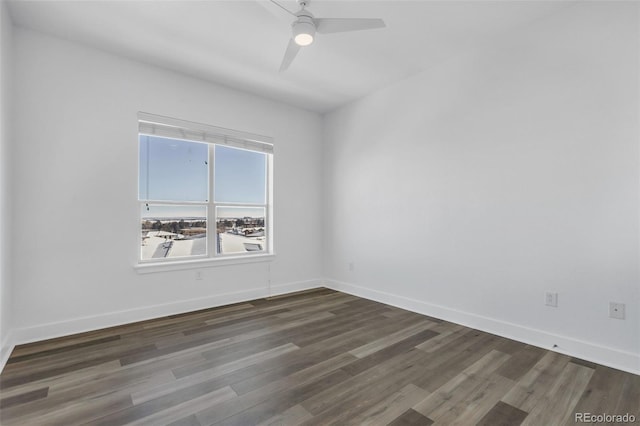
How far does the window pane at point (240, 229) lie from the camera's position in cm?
400

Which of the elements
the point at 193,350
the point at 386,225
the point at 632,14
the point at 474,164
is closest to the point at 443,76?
the point at 474,164

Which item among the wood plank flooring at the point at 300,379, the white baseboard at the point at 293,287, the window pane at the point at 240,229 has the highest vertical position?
the window pane at the point at 240,229

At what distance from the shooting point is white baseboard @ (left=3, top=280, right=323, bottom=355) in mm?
2721

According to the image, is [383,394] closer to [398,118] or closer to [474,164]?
[474,164]

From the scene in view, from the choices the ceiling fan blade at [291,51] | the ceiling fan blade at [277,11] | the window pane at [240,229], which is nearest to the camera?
the ceiling fan blade at [277,11]

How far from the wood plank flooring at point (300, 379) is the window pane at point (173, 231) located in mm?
868

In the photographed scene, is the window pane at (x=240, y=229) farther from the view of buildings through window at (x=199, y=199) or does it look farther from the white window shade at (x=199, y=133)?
the white window shade at (x=199, y=133)

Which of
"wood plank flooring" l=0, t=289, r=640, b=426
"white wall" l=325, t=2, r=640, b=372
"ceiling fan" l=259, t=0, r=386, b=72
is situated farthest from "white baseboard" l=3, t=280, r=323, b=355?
"ceiling fan" l=259, t=0, r=386, b=72

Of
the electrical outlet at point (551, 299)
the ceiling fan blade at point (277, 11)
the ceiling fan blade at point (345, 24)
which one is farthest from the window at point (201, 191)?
the electrical outlet at point (551, 299)

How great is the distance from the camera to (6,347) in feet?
7.95

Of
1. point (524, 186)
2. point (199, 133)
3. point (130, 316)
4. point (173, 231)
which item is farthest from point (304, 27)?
point (130, 316)

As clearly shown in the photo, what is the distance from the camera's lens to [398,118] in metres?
3.84

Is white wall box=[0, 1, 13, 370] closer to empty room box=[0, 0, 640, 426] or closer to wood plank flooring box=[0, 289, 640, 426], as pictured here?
empty room box=[0, 0, 640, 426]

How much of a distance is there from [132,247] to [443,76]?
3.85 meters
